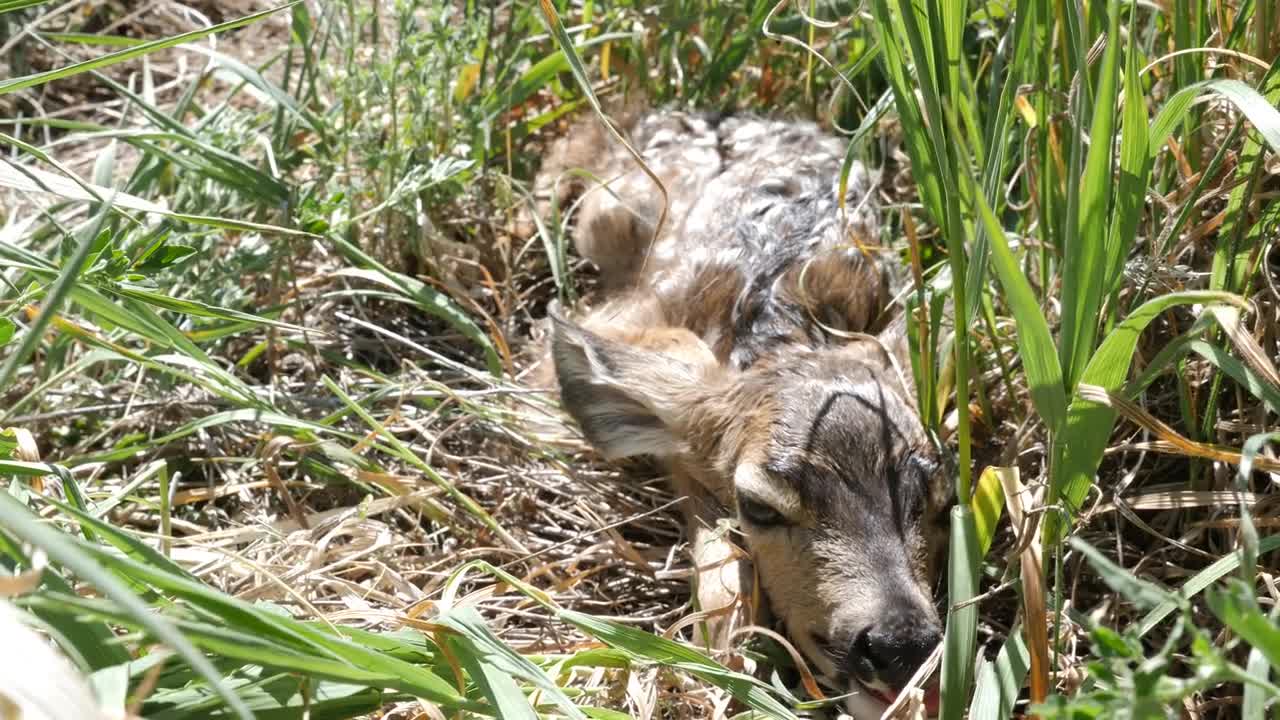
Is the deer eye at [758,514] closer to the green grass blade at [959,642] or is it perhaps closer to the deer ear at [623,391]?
the deer ear at [623,391]

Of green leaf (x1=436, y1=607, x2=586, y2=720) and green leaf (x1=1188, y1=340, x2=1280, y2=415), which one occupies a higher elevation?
green leaf (x1=1188, y1=340, x2=1280, y2=415)

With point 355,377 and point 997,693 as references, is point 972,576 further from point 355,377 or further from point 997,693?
point 355,377

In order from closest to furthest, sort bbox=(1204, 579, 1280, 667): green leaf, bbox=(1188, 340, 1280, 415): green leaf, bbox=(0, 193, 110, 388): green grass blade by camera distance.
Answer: bbox=(1204, 579, 1280, 667): green leaf < bbox=(0, 193, 110, 388): green grass blade < bbox=(1188, 340, 1280, 415): green leaf

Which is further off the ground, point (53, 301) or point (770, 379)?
point (53, 301)

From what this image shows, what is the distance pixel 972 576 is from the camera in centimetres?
242

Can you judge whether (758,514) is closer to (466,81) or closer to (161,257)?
(161,257)

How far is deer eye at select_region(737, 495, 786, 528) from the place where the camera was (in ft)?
9.99

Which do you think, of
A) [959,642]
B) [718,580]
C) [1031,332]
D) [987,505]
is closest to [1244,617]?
[1031,332]

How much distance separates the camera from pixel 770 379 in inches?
132

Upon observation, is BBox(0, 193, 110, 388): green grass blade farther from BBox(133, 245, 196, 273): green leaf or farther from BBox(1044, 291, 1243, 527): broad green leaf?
BBox(1044, 291, 1243, 527): broad green leaf

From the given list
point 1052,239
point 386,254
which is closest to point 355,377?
point 386,254

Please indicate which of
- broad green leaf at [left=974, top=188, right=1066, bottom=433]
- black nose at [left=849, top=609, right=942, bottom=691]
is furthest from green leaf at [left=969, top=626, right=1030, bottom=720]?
broad green leaf at [left=974, top=188, right=1066, bottom=433]

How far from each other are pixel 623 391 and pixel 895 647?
1.20 meters

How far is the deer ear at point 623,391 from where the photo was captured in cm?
354
